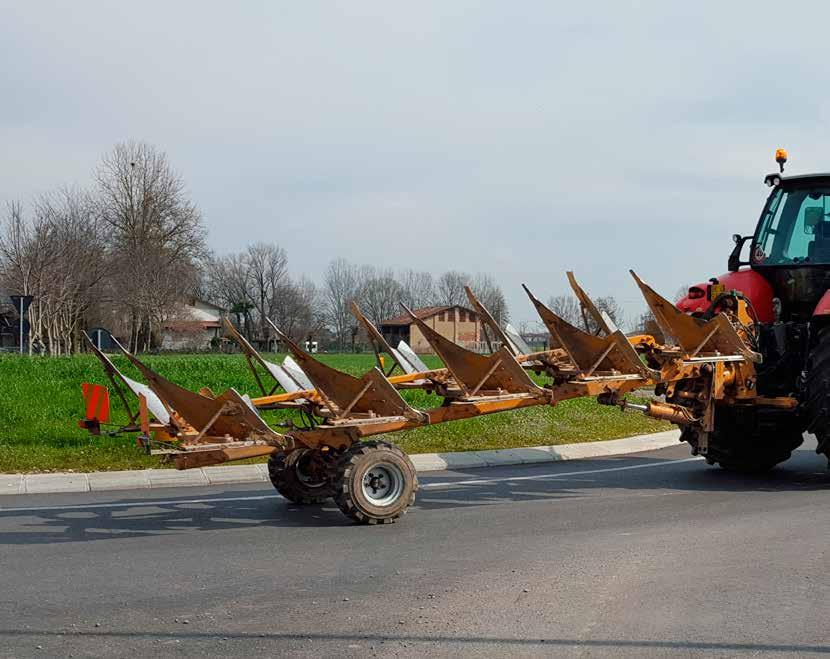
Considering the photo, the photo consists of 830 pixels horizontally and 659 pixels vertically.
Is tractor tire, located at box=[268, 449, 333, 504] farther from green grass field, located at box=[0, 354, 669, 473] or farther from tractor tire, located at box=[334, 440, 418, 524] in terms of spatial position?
green grass field, located at box=[0, 354, 669, 473]

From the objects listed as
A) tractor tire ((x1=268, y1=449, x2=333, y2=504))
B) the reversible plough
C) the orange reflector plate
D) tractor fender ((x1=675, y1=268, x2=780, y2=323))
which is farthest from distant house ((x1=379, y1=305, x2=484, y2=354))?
the orange reflector plate

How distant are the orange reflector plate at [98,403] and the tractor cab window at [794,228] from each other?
7675 millimetres

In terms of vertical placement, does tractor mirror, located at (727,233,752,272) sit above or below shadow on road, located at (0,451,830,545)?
above

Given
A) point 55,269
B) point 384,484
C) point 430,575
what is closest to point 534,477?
point 384,484

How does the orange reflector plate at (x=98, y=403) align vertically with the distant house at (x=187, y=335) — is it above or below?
below

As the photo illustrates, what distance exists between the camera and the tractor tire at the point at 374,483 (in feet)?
28.6

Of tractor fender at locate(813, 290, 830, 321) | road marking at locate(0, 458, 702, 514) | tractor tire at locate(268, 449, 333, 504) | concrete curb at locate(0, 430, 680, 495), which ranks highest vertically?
tractor fender at locate(813, 290, 830, 321)

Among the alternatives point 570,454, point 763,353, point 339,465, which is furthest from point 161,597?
point 570,454

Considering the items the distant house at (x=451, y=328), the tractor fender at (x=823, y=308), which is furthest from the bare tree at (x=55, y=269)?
the tractor fender at (x=823, y=308)

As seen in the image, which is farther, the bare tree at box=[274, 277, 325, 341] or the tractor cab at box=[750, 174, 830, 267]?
the bare tree at box=[274, 277, 325, 341]

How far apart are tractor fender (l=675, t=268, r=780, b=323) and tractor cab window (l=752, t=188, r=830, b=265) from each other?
10.5 inches

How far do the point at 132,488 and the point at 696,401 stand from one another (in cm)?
652

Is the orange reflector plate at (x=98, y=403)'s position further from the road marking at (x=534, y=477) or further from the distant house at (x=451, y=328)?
the road marking at (x=534, y=477)

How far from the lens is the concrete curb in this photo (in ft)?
37.8
